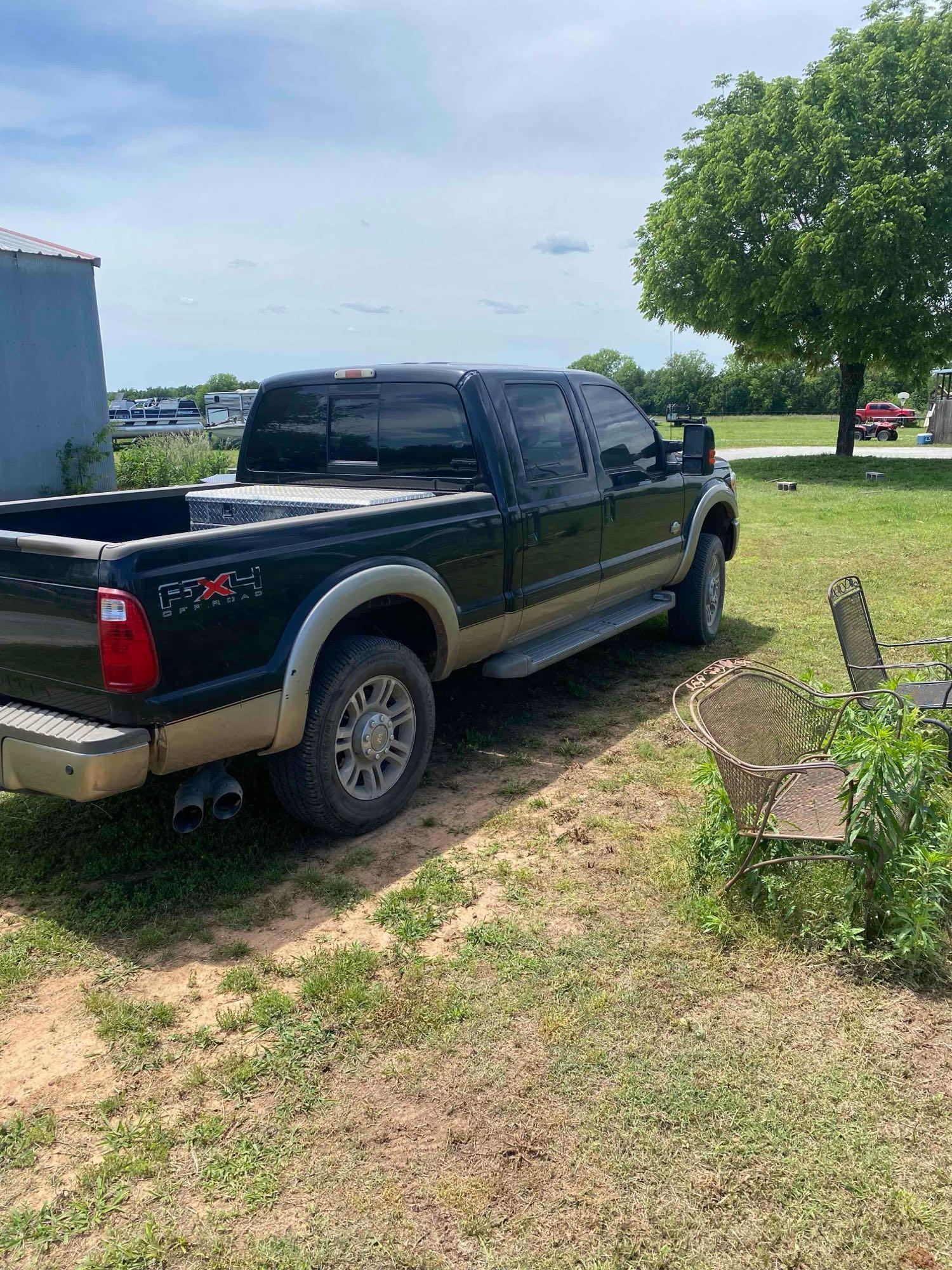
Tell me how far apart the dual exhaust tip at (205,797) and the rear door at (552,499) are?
2.05 m

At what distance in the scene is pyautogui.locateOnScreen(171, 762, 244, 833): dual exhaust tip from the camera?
3629mm

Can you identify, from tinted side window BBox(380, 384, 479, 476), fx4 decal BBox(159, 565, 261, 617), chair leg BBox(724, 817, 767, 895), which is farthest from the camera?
tinted side window BBox(380, 384, 479, 476)

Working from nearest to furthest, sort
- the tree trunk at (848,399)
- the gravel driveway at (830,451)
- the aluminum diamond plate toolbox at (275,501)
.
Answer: the aluminum diamond plate toolbox at (275,501)
the tree trunk at (848,399)
the gravel driveway at (830,451)

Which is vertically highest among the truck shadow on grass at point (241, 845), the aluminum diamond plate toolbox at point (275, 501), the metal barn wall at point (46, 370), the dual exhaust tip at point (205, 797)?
the metal barn wall at point (46, 370)

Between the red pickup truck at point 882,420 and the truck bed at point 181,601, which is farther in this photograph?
the red pickup truck at point 882,420

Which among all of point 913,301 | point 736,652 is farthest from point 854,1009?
point 913,301

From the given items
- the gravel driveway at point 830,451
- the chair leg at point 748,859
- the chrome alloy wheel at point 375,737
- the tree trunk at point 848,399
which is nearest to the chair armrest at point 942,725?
→ the chair leg at point 748,859

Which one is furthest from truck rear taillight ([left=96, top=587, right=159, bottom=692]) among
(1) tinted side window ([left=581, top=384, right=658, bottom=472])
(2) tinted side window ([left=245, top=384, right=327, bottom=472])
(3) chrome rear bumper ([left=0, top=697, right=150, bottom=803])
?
(1) tinted side window ([left=581, top=384, right=658, bottom=472])

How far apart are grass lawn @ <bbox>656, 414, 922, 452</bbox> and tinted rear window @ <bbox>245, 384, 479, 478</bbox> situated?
60.2 ft

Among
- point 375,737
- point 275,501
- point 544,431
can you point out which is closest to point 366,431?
A: point 275,501

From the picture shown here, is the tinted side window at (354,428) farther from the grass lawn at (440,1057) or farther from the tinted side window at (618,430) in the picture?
the grass lawn at (440,1057)

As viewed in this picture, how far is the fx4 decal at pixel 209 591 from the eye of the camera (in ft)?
11.0

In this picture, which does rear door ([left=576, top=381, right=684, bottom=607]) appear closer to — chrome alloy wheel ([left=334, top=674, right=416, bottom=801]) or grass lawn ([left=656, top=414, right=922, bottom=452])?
chrome alloy wheel ([left=334, top=674, right=416, bottom=801])

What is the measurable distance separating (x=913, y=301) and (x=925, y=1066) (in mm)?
20665
